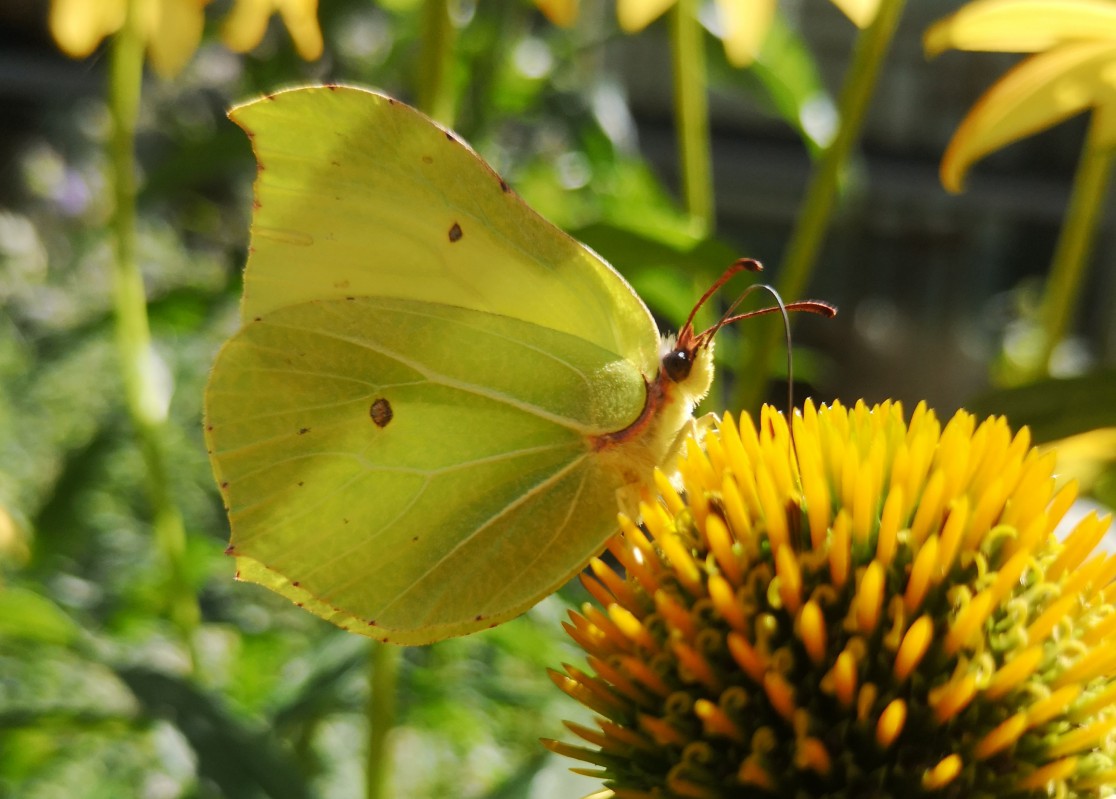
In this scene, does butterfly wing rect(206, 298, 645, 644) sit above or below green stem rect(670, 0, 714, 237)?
below

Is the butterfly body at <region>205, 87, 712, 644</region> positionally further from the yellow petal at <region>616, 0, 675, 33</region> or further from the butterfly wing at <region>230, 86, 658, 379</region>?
the yellow petal at <region>616, 0, 675, 33</region>

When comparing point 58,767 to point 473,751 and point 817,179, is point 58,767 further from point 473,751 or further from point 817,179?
point 817,179

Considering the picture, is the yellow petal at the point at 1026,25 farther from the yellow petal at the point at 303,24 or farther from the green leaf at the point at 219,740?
the green leaf at the point at 219,740

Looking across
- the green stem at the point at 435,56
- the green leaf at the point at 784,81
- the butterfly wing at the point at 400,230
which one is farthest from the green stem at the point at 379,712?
the green leaf at the point at 784,81

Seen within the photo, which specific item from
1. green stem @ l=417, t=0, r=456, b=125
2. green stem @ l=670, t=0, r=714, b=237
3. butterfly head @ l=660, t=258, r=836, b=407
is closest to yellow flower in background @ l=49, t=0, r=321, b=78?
green stem @ l=417, t=0, r=456, b=125

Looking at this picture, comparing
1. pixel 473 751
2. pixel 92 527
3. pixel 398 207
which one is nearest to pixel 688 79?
pixel 398 207

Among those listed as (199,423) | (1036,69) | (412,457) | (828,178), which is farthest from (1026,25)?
(199,423)
